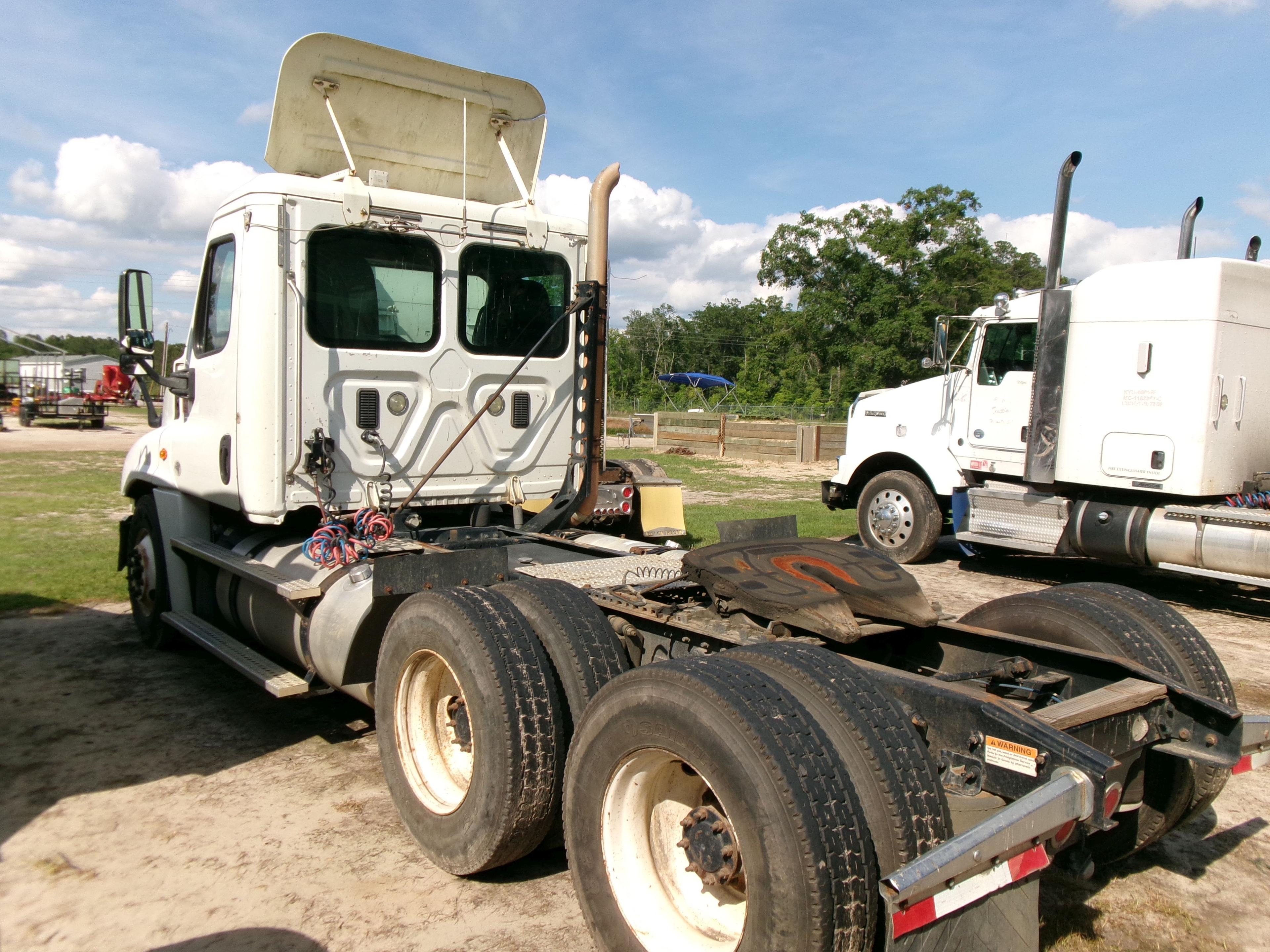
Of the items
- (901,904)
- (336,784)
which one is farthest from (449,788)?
(901,904)

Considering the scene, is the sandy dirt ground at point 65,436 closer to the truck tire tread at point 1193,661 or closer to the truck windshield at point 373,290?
the truck windshield at point 373,290

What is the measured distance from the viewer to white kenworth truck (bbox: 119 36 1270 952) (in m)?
2.31

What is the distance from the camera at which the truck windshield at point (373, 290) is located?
16.3 feet

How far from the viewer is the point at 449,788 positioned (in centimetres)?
362

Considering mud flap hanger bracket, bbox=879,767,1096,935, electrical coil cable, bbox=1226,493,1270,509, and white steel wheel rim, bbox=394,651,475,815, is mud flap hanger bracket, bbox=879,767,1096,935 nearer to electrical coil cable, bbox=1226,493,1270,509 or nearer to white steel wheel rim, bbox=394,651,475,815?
white steel wheel rim, bbox=394,651,475,815

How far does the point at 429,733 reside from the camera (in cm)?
373

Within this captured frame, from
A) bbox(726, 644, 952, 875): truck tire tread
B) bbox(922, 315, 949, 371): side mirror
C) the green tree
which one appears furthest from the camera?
the green tree

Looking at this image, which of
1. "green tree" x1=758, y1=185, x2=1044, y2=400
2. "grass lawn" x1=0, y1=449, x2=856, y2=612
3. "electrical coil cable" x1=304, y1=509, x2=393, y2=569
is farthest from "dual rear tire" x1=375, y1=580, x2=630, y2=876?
"green tree" x1=758, y1=185, x2=1044, y2=400

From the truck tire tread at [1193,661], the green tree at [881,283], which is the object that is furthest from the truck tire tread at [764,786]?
the green tree at [881,283]

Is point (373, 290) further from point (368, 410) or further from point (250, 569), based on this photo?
point (250, 569)

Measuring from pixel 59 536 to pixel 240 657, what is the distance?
7113 mm

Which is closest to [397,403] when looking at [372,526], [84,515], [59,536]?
[372,526]

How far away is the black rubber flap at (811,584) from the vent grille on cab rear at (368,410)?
2.19 meters

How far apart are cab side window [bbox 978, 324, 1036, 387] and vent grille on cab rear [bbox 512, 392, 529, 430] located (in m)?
5.69
